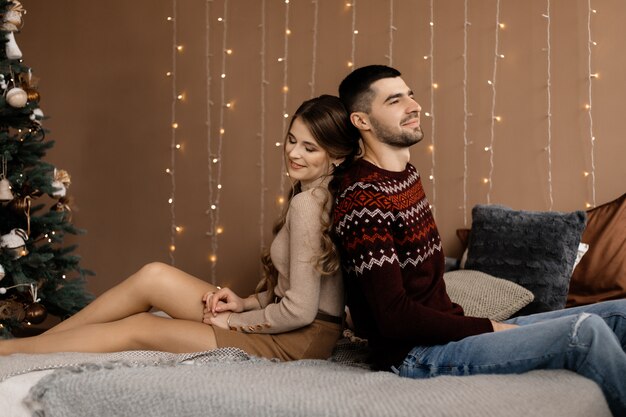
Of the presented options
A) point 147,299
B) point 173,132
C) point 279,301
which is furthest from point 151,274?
point 173,132

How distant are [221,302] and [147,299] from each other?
8.5 inches

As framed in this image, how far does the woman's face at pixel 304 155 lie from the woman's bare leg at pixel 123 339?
0.51 metres

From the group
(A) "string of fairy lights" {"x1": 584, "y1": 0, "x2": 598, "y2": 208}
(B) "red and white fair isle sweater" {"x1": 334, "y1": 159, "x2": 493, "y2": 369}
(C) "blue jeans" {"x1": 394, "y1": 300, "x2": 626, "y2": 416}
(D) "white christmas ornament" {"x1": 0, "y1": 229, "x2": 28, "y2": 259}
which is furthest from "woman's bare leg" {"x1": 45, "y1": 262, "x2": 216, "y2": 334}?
(A) "string of fairy lights" {"x1": 584, "y1": 0, "x2": 598, "y2": 208}

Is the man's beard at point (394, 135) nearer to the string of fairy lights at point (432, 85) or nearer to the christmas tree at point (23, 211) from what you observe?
the string of fairy lights at point (432, 85)

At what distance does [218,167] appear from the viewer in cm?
384

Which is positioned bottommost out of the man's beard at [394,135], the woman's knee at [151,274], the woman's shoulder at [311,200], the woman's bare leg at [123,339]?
the woman's bare leg at [123,339]

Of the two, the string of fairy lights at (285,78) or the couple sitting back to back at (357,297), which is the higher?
the string of fairy lights at (285,78)

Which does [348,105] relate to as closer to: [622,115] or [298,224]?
[298,224]

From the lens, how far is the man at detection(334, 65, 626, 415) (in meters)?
1.52

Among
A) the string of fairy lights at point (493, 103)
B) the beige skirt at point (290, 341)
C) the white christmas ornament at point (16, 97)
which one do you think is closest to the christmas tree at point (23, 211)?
the white christmas ornament at point (16, 97)

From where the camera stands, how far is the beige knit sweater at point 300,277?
70.4 inches

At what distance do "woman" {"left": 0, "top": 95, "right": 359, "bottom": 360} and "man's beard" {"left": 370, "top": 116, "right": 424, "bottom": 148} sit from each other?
0.09m

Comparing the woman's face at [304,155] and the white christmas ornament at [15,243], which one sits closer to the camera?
the woman's face at [304,155]

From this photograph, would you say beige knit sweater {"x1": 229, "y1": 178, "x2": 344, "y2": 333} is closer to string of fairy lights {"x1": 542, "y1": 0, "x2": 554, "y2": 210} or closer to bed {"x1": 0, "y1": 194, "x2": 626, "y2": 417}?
bed {"x1": 0, "y1": 194, "x2": 626, "y2": 417}
